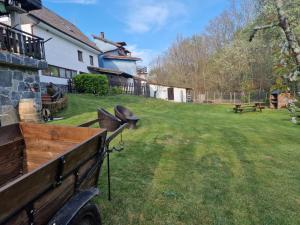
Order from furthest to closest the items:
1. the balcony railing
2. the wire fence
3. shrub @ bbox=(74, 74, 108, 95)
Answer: the wire fence, shrub @ bbox=(74, 74, 108, 95), the balcony railing

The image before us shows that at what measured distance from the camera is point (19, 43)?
851 cm

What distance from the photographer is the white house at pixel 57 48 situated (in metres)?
15.2

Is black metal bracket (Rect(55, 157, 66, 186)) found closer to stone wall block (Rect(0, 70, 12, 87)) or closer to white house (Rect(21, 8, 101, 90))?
stone wall block (Rect(0, 70, 12, 87))

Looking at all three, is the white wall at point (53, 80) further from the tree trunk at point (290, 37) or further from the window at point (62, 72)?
the tree trunk at point (290, 37)

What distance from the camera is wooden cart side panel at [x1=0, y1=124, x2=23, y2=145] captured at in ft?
8.86

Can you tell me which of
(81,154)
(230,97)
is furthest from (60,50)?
(230,97)

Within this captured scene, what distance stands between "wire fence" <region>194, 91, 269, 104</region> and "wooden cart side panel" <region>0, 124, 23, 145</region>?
981 inches

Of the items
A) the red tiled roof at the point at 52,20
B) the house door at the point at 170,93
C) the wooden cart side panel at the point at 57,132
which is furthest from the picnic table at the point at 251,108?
the wooden cart side panel at the point at 57,132

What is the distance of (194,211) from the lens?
3152 millimetres

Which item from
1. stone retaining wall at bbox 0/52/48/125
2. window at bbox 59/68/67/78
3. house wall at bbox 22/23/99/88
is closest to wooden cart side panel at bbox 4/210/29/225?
stone retaining wall at bbox 0/52/48/125

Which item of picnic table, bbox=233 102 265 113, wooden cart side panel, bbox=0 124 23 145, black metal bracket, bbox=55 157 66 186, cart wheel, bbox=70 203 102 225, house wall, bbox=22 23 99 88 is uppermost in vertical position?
house wall, bbox=22 23 99 88

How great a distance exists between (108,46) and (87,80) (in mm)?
14688

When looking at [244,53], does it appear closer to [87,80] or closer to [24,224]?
[87,80]

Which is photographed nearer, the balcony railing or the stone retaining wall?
the stone retaining wall
